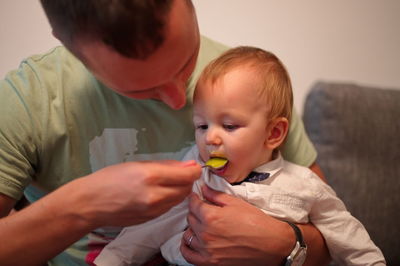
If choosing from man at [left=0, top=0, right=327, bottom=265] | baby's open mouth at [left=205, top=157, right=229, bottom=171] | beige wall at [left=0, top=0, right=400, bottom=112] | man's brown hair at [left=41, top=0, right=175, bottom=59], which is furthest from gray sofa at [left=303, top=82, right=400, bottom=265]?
man's brown hair at [left=41, top=0, right=175, bottom=59]

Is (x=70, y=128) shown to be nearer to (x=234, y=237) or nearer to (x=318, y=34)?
(x=234, y=237)

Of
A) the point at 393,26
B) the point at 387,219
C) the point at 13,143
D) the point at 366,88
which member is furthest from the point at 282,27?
the point at 13,143

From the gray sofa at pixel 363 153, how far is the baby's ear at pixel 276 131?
525 millimetres

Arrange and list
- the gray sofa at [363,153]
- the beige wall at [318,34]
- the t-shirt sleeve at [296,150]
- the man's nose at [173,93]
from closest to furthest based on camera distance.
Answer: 1. the man's nose at [173,93]
2. the t-shirt sleeve at [296,150]
3. the gray sofa at [363,153]
4. the beige wall at [318,34]

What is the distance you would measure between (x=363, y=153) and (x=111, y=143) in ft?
3.24

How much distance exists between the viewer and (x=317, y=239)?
88 centimetres

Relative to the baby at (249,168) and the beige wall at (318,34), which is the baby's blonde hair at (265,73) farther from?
the beige wall at (318,34)

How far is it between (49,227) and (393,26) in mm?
1668

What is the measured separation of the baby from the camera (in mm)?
784

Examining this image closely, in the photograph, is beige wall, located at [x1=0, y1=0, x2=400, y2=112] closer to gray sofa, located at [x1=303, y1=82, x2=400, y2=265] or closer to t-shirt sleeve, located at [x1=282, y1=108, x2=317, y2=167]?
gray sofa, located at [x1=303, y1=82, x2=400, y2=265]

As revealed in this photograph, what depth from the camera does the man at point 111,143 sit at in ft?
1.83

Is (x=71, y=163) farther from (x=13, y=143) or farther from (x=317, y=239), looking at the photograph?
(x=317, y=239)

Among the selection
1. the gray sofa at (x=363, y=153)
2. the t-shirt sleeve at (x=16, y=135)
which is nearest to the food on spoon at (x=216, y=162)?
the t-shirt sleeve at (x=16, y=135)

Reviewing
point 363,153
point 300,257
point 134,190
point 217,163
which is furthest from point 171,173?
point 363,153
